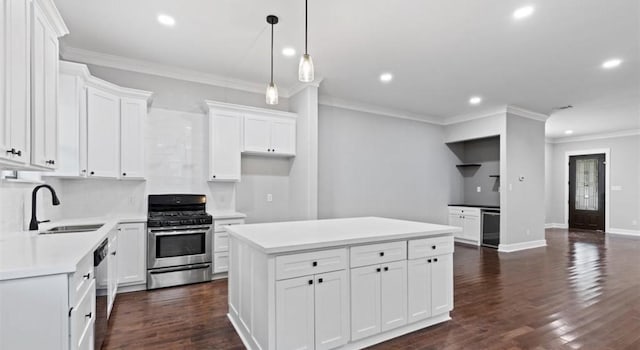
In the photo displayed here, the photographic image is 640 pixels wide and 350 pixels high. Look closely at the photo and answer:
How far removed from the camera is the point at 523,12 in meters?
2.84

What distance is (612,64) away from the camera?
3.98 meters

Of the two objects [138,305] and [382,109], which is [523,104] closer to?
[382,109]

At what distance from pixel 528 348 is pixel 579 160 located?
9234 millimetres

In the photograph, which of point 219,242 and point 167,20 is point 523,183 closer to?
point 219,242

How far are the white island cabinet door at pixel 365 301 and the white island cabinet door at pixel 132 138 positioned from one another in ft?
9.90

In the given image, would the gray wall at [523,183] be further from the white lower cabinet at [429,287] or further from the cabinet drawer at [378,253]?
the cabinet drawer at [378,253]

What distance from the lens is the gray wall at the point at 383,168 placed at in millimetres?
5574

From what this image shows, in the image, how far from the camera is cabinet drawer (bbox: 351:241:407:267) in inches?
91.2

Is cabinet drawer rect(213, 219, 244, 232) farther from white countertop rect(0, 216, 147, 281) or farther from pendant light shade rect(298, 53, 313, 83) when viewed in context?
pendant light shade rect(298, 53, 313, 83)

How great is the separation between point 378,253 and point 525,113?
5652 millimetres

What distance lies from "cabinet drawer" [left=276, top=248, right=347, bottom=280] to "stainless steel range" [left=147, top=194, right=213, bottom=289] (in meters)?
2.28

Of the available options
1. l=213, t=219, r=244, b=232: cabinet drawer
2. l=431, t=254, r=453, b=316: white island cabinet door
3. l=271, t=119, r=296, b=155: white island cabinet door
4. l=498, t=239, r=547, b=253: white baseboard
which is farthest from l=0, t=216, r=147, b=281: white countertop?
l=498, t=239, r=547, b=253: white baseboard

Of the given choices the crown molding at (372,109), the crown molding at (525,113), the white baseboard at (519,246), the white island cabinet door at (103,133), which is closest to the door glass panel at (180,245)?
the white island cabinet door at (103,133)

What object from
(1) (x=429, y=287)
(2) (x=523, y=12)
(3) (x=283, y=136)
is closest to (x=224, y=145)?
(3) (x=283, y=136)
